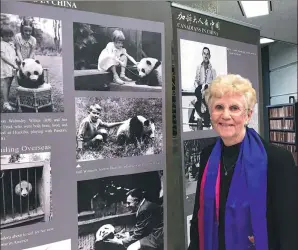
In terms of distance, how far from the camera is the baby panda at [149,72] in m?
1.69

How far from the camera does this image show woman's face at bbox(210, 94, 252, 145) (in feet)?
4.56

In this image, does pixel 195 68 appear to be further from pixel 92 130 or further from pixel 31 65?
pixel 31 65

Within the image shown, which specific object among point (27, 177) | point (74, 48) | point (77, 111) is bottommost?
point (27, 177)

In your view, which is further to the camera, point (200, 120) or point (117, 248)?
point (200, 120)

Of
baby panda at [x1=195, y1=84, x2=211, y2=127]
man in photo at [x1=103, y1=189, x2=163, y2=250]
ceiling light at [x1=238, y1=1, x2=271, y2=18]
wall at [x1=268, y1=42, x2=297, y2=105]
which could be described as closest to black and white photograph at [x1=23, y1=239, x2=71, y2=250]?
man in photo at [x1=103, y1=189, x2=163, y2=250]

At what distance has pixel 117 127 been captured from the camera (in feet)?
5.34

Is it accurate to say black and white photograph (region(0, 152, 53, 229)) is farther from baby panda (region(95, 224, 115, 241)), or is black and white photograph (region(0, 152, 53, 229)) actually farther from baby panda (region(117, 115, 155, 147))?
baby panda (region(117, 115, 155, 147))

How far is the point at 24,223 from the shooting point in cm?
136

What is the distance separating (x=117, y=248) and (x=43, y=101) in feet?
3.07

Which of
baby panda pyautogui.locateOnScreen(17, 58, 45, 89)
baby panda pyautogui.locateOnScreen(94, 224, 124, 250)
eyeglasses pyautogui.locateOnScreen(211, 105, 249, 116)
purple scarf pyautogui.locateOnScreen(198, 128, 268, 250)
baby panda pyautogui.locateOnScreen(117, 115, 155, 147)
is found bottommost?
baby panda pyautogui.locateOnScreen(94, 224, 124, 250)

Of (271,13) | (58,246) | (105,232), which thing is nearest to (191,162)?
(105,232)

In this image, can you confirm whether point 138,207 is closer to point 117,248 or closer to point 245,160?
point 117,248

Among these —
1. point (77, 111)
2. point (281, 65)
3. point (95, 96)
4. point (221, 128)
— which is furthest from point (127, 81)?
point (281, 65)

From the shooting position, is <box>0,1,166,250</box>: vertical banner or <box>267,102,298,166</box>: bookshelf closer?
<box>0,1,166,250</box>: vertical banner
